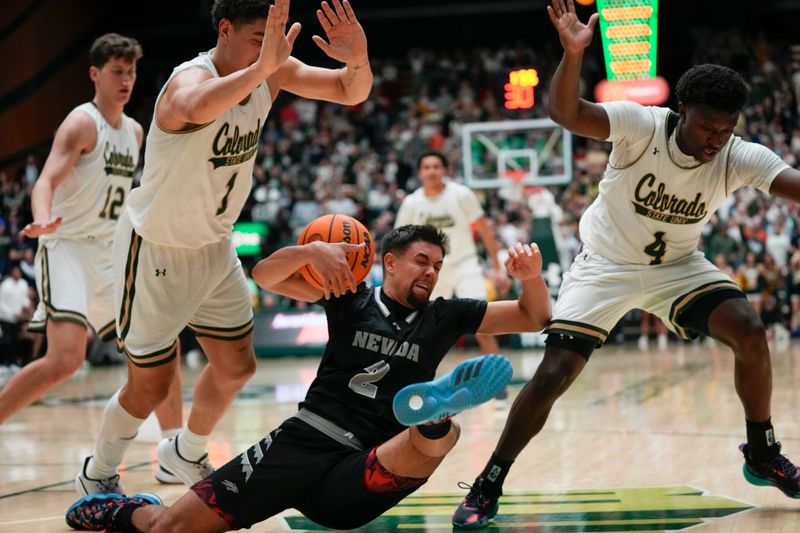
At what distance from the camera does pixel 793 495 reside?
471cm

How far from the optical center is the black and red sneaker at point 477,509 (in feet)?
14.6

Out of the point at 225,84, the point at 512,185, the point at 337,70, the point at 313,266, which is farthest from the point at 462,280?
the point at 512,185

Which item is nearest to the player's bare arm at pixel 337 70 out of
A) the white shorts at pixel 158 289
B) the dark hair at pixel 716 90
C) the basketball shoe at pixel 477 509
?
the white shorts at pixel 158 289

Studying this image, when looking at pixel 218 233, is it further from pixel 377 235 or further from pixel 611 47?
pixel 611 47

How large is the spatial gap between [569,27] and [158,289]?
2318 mm

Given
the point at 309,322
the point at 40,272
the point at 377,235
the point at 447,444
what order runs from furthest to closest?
1. the point at 377,235
2. the point at 309,322
3. the point at 40,272
4. the point at 447,444

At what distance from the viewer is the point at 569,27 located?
4426 mm

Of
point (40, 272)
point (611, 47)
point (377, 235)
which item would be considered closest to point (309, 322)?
point (377, 235)

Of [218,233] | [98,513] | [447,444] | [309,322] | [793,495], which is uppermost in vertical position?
[218,233]

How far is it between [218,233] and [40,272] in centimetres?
190

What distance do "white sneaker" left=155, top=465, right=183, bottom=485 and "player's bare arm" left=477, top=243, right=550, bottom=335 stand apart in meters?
2.32

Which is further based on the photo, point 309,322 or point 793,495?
point 309,322

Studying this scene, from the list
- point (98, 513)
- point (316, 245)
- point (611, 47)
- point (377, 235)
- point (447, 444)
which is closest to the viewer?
point (447, 444)

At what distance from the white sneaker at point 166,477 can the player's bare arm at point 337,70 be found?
228 centimetres
